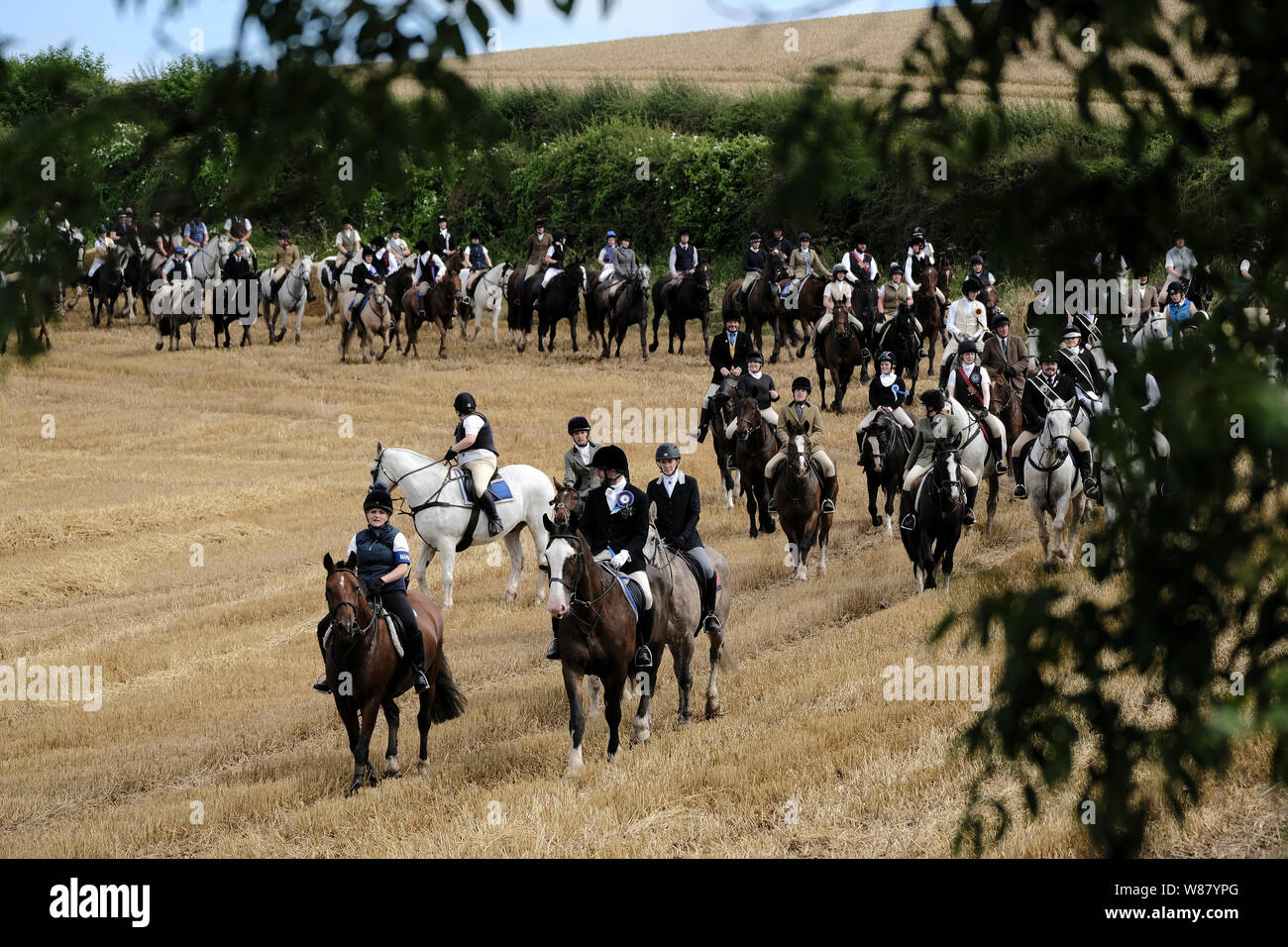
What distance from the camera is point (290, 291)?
40.1 m

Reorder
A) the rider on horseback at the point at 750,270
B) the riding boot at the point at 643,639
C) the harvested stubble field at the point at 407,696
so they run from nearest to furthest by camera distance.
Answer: the harvested stubble field at the point at 407,696, the riding boot at the point at 643,639, the rider on horseback at the point at 750,270

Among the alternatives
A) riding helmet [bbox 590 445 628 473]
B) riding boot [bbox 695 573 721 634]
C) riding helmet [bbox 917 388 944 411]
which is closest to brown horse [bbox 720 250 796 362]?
riding helmet [bbox 917 388 944 411]

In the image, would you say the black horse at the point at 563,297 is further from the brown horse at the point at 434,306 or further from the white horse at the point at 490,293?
the brown horse at the point at 434,306

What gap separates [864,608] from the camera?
17.6m

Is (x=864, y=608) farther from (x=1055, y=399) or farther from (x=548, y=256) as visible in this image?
(x=548, y=256)

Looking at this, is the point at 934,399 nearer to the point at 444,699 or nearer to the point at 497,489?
the point at 497,489

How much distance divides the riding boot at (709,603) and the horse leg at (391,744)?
3092 millimetres

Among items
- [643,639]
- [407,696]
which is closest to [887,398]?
[407,696]

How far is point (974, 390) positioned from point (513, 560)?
7.31 metres

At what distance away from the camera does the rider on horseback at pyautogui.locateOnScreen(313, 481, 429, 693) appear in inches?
477

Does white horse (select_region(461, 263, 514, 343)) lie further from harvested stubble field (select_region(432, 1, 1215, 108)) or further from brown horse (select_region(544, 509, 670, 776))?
brown horse (select_region(544, 509, 670, 776))

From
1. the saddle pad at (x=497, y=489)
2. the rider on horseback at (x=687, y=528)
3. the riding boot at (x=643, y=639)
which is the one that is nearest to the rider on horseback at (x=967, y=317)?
the saddle pad at (x=497, y=489)

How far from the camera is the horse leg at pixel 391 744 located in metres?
12.1

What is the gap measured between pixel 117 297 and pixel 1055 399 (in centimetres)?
3527
